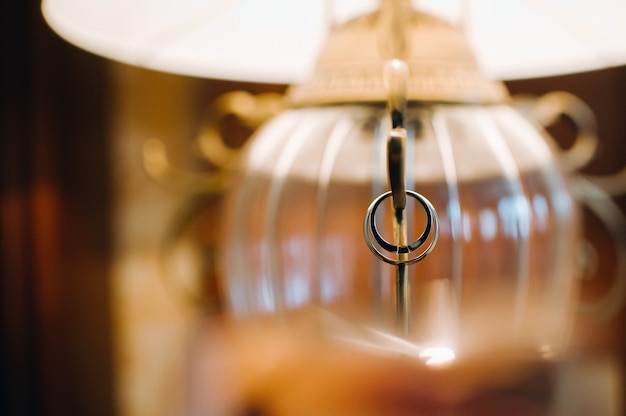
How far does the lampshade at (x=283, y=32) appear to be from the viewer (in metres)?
0.43

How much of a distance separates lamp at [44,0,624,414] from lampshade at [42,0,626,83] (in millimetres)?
14

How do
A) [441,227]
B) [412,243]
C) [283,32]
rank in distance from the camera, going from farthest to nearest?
[283,32], [441,227], [412,243]

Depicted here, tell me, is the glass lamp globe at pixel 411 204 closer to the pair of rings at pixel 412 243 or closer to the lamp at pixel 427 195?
the lamp at pixel 427 195

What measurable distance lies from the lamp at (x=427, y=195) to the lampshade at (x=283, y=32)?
1 centimetres

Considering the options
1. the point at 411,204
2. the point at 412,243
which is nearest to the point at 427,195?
the point at 411,204

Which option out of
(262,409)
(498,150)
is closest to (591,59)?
(498,150)

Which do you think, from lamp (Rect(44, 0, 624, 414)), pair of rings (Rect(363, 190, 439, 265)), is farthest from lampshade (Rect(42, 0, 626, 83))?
pair of rings (Rect(363, 190, 439, 265))

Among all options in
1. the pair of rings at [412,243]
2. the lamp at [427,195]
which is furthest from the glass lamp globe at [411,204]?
the pair of rings at [412,243]

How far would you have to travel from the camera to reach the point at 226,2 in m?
0.44

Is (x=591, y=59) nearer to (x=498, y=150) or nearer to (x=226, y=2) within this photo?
(x=498, y=150)

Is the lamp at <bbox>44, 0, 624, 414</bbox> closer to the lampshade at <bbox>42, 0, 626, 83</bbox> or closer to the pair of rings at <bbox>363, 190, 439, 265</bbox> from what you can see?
the lampshade at <bbox>42, 0, 626, 83</bbox>

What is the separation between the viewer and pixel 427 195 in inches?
15.3

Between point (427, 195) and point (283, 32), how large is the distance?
24 cm

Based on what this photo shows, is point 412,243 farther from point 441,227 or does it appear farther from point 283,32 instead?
point 283,32
